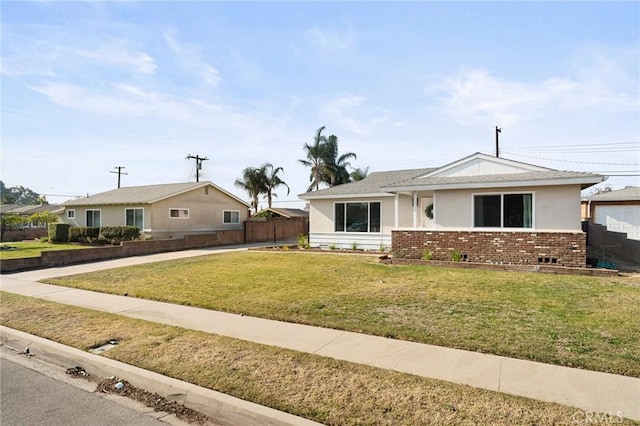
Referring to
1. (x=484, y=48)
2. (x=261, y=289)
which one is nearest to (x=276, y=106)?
(x=484, y=48)

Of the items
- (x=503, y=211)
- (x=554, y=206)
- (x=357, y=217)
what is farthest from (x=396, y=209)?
(x=554, y=206)

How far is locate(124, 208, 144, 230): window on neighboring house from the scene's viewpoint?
23719 millimetres

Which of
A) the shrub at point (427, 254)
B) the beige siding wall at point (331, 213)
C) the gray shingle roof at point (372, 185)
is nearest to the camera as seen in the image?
the shrub at point (427, 254)

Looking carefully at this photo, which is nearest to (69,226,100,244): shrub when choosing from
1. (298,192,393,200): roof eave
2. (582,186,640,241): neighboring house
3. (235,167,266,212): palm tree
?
(298,192,393,200): roof eave

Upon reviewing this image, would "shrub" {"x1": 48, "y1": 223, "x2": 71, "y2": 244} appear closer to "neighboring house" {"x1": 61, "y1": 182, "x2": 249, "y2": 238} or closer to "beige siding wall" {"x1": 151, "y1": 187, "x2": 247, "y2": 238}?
"neighboring house" {"x1": 61, "y1": 182, "x2": 249, "y2": 238}

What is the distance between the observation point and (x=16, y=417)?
3725 millimetres

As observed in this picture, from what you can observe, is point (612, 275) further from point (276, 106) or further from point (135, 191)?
point (135, 191)

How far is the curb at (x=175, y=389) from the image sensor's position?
138 inches

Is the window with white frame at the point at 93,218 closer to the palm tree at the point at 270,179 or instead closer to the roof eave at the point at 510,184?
the palm tree at the point at 270,179

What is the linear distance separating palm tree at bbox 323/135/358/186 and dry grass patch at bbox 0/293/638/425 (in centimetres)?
3280

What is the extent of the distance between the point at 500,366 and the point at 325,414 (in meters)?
2.29

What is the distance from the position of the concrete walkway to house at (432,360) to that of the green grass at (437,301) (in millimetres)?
253

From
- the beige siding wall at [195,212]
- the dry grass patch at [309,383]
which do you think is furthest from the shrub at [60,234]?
the dry grass patch at [309,383]

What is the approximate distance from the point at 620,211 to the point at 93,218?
34.8 m
